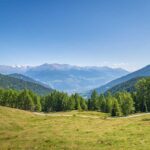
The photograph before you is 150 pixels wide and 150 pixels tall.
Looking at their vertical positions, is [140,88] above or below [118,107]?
above

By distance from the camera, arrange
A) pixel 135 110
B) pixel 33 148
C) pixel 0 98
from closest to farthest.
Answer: pixel 33 148 → pixel 135 110 → pixel 0 98

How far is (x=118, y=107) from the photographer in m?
116

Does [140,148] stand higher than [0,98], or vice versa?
[0,98]

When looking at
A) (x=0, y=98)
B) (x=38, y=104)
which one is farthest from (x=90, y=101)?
(x=0, y=98)

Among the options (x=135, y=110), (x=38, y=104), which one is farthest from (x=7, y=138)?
(x=38, y=104)

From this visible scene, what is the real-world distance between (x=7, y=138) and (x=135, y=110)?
101 m

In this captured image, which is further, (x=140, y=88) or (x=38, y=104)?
(x=38, y=104)

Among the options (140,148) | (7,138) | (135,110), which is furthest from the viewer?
(135,110)

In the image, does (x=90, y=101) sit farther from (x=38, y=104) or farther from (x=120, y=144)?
(x=120, y=144)

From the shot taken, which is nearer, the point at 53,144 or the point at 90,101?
the point at 53,144

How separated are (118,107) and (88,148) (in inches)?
3548

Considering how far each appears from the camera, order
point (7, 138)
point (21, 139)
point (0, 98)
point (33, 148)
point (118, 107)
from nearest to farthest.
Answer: point (33, 148) < point (21, 139) < point (7, 138) < point (118, 107) < point (0, 98)

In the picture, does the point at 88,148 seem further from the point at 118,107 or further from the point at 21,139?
the point at 118,107

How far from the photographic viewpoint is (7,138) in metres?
38.7
